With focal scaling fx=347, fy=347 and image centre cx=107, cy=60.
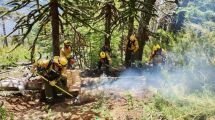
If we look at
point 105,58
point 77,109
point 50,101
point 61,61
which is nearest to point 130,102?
point 77,109

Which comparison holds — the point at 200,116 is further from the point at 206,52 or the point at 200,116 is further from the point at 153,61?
the point at 153,61

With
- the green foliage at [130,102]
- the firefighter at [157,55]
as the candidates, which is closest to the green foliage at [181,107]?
the green foliage at [130,102]

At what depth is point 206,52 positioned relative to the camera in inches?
350

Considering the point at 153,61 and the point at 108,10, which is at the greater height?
the point at 108,10

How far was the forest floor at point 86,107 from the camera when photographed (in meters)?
9.63

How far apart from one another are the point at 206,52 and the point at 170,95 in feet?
4.71

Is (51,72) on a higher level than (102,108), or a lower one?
higher

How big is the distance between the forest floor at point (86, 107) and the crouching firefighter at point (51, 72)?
0.40 meters

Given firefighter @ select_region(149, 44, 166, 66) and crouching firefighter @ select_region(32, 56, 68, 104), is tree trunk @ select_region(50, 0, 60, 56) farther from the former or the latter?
firefighter @ select_region(149, 44, 166, 66)

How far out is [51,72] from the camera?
37.4 feet

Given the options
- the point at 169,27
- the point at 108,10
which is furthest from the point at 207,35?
the point at 169,27

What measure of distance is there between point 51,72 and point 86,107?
5.63 feet

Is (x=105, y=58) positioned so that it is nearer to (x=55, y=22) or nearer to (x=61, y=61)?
(x=55, y=22)

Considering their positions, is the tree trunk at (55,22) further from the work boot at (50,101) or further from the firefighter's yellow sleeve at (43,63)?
the work boot at (50,101)
